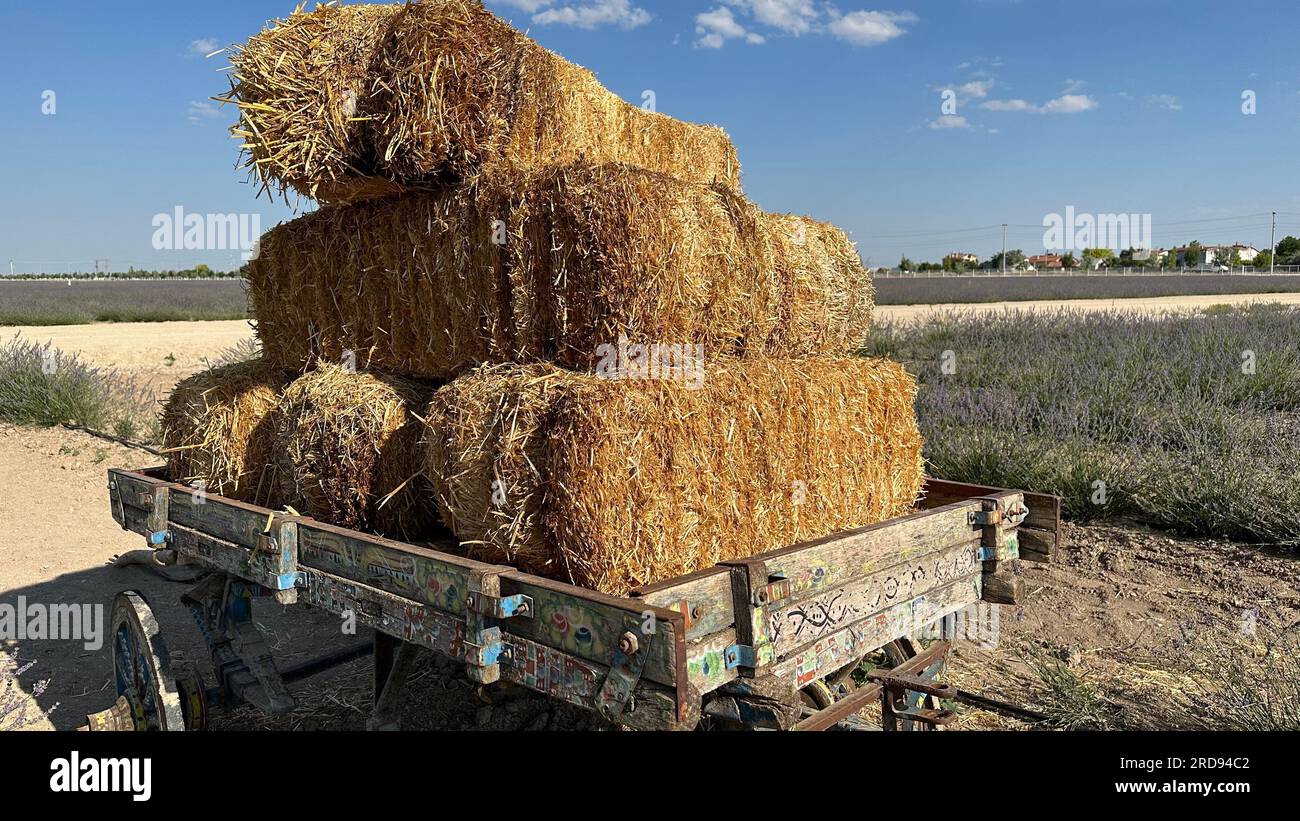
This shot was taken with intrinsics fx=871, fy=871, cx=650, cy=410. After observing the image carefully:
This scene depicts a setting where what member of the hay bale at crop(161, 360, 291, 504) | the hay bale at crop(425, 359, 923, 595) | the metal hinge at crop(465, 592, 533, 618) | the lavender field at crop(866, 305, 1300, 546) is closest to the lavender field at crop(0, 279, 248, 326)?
the lavender field at crop(866, 305, 1300, 546)

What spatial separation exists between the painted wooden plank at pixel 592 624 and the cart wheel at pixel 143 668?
6.19ft

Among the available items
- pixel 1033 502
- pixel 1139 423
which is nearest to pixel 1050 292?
pixel 1139 423

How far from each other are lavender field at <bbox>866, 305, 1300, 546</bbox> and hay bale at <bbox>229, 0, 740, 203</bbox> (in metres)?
4.46

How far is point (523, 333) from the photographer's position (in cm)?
296

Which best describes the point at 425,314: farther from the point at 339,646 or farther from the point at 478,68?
the point at 339,646

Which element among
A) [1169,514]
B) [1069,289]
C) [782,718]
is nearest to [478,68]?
[782,718]

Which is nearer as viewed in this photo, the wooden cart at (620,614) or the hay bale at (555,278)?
the wooden cart at (620,614)

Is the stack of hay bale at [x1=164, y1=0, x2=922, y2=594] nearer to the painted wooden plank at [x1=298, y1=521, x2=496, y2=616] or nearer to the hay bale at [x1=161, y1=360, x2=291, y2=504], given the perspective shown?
the hay bale at [x1=161, y1=360, x2=291, y2=504]

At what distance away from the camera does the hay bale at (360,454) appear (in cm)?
316

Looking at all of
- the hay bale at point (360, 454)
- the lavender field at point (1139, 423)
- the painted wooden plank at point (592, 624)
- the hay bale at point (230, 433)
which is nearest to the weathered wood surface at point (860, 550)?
the painted wooden plank at point (592, 624)

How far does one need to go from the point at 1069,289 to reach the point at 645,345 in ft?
127

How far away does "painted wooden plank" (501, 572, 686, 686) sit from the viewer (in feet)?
6.36

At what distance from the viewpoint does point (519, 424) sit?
→ 2.50 meters

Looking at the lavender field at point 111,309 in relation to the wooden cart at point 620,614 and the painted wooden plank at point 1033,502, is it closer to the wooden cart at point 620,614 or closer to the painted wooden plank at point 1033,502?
the wooden cart at point 620,614
